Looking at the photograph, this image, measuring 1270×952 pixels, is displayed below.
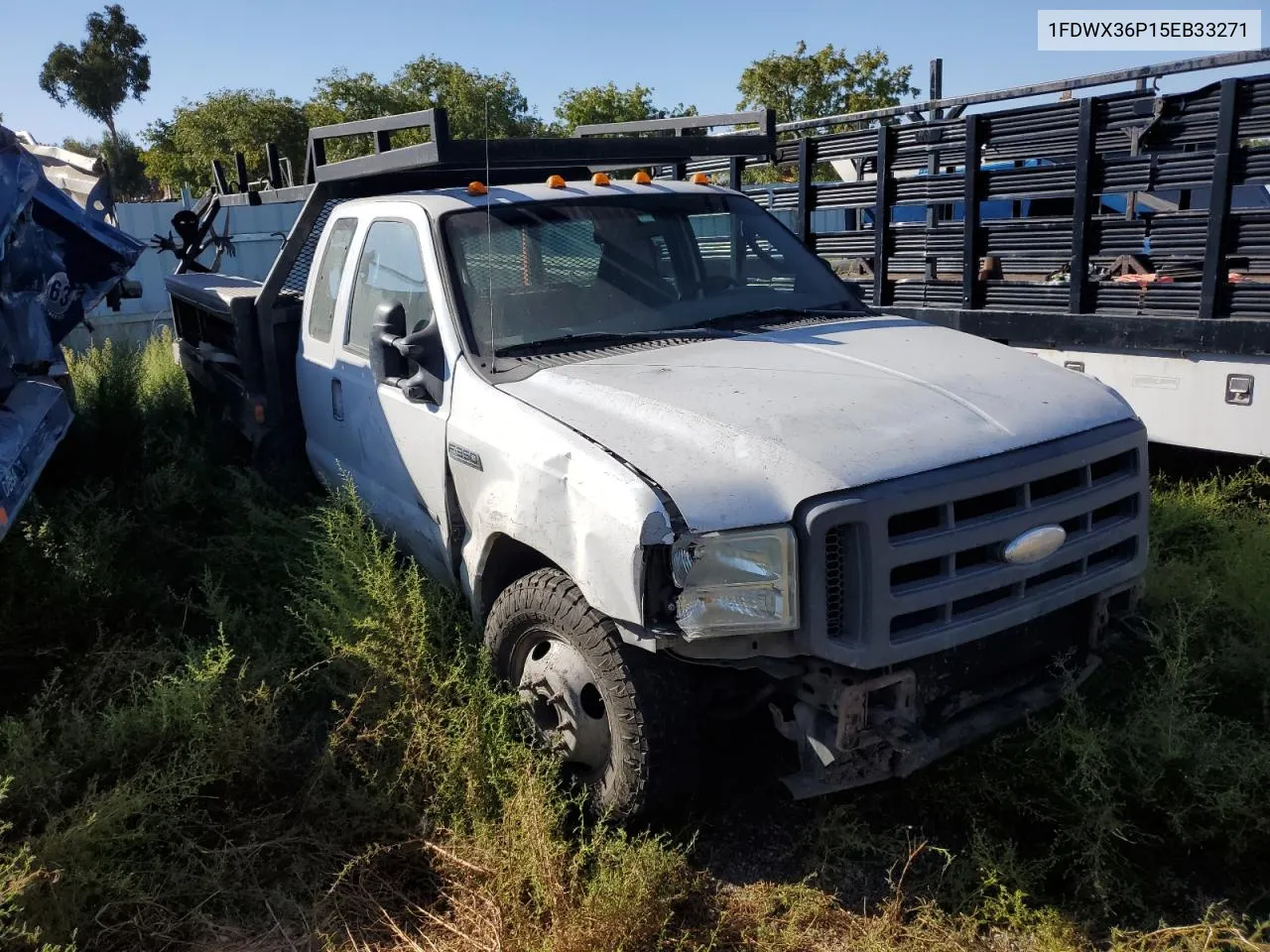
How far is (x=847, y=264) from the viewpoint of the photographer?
8227 mm

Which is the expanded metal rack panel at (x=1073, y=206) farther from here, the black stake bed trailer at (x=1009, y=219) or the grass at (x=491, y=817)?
the grass at (x=491, y=817)

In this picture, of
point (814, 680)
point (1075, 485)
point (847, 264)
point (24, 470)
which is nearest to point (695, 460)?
point (814, 680)

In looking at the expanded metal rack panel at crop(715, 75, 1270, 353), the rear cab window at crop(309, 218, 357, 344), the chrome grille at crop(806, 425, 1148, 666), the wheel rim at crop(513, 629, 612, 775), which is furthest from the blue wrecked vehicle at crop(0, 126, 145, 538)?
the expanded metal rack panel at crop(715, 75, 1270, 353)

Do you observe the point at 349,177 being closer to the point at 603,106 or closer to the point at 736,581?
the point at 736,581

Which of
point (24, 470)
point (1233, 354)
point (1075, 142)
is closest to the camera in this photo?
point (24, 470)

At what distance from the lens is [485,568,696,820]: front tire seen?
2885 millimetres

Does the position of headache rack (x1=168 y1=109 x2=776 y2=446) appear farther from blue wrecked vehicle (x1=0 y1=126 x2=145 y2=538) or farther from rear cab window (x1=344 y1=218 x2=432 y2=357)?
blue wrecked vehicle (x1=0 y1=126 x2=145 y2=538)

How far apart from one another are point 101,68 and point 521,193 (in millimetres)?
56261

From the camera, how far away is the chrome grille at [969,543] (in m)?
2.59

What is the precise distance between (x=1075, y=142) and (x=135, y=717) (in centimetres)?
498

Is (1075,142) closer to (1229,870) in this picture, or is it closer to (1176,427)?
(1176,427)

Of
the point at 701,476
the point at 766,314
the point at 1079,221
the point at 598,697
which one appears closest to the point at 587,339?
the point at 766,314

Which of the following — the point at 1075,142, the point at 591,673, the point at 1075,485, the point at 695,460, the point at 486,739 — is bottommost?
the point at 486,739

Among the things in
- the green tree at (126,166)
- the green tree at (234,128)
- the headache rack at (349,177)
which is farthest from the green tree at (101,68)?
the headache rack at (349,177)
